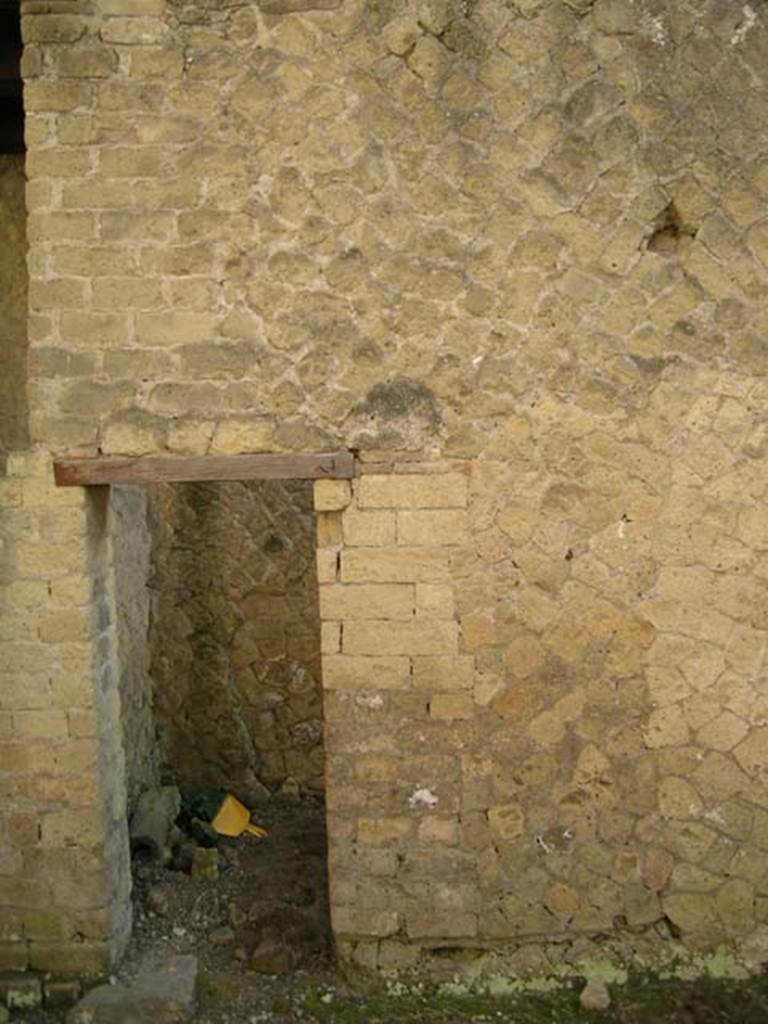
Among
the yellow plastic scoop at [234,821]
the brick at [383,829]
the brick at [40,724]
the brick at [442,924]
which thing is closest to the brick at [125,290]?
the brick at [40,724]

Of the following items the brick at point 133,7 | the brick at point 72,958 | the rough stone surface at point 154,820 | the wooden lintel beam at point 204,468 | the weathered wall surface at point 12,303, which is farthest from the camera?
the weathered wall surface at point 12,303

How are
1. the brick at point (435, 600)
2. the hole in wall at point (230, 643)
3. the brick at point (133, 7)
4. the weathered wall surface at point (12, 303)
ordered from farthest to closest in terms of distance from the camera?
1. the hole in wall at point (230, 643)
2. the weathered wall surface at point (12, 303)
3. the brick at point (435, 600)
4. the brick at point (133, 7)

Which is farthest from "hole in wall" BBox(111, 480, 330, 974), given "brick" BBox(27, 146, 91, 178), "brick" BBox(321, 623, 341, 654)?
"brick" BBox(27, 146, 91, 178)

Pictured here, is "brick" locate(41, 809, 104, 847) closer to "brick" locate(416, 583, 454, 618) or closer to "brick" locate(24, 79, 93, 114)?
"brick" locate(416, 583, 454, 618)

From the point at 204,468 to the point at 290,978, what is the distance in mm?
2467

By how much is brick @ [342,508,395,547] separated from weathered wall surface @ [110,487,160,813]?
87.2 inches

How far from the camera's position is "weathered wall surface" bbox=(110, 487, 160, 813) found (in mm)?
6379

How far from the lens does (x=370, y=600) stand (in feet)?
15.2

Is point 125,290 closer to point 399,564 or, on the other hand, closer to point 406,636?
point 399,564

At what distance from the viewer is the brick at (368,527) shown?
15.1 feet

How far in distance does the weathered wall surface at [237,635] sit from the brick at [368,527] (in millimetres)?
2362

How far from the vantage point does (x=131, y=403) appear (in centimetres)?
456

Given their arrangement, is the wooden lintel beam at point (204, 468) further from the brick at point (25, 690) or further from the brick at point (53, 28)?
the brick at point (53, 28)

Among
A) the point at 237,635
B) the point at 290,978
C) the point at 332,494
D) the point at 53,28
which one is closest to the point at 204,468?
the point at 332,494
